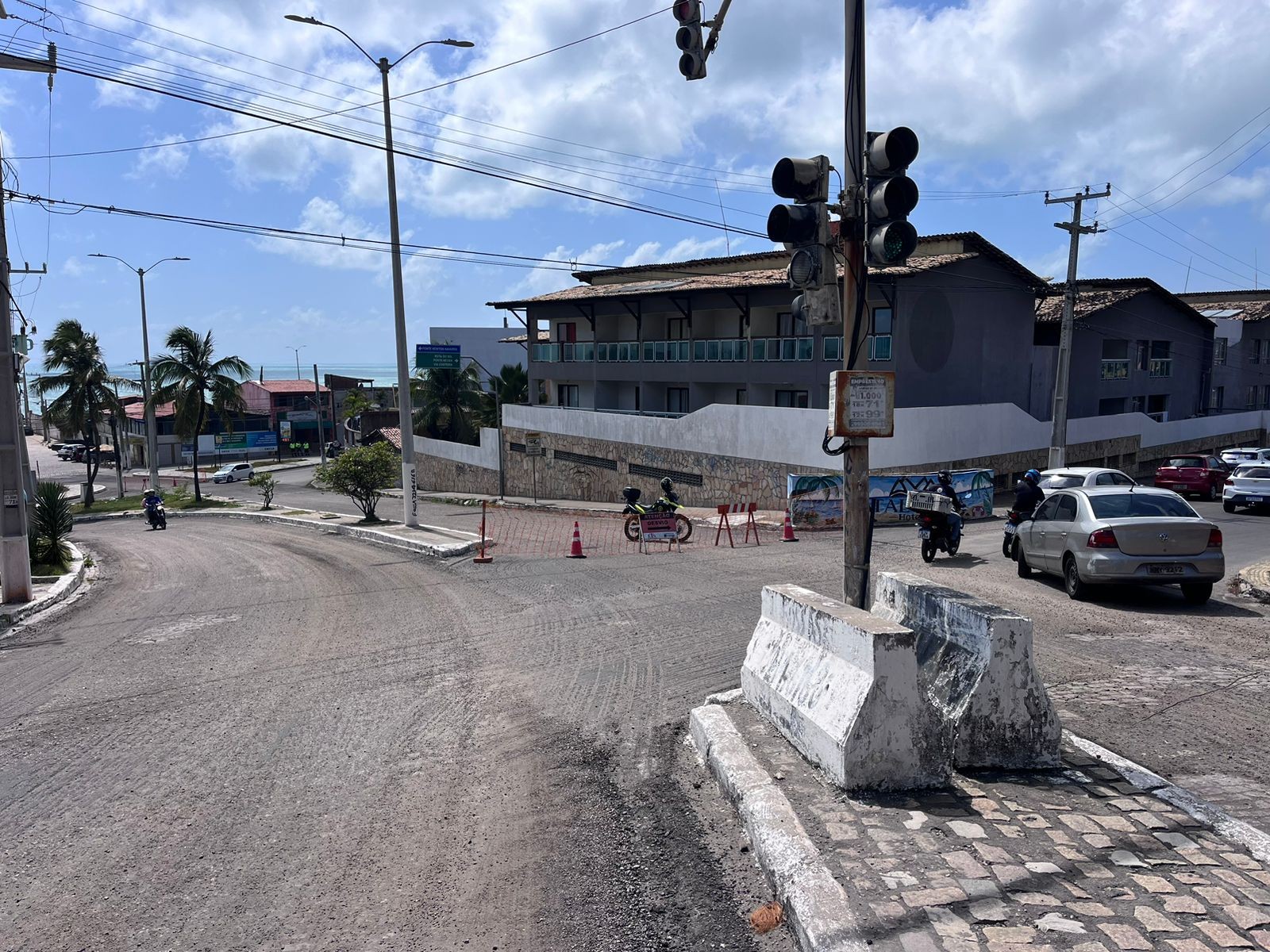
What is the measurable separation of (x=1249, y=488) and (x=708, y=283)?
59.7 feet

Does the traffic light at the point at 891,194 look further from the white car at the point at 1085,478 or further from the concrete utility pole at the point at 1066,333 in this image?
the concrete utility pole at the point at 1066,333

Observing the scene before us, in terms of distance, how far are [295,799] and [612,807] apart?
1.98 metres

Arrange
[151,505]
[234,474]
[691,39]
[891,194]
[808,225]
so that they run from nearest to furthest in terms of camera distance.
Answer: [891,194], [808,225], [691,39], [151,505], [234,474]

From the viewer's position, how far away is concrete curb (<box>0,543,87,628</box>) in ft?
41.8

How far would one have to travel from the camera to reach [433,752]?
6.65m

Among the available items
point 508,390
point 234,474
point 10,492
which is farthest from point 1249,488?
point 234,474

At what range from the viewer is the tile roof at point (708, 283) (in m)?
27.8

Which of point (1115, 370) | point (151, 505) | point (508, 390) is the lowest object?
point (151, 505)

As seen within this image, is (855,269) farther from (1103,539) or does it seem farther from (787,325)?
(787,325)

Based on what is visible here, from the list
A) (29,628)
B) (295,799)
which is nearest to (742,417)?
(29,628)

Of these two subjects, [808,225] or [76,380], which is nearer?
[808,225]

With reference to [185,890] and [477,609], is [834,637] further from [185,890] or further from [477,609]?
[477,609]

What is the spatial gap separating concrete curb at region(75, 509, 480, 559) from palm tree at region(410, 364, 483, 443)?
14279 millimetres

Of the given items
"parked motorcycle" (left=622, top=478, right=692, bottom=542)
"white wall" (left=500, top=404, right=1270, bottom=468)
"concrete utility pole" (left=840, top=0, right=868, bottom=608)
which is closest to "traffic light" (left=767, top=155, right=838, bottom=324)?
"concrete utility pole" (left=840, top=0, right=868, bottom=608)
